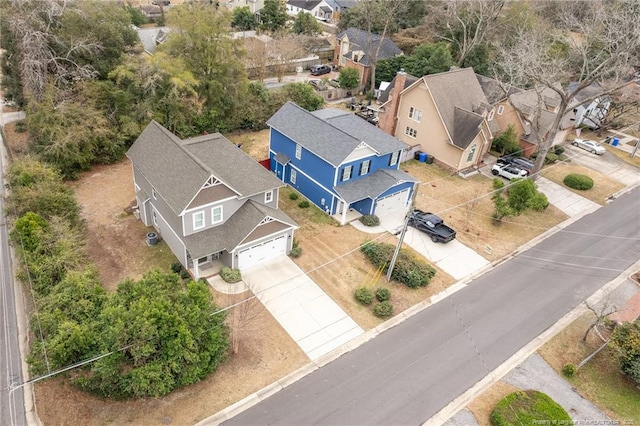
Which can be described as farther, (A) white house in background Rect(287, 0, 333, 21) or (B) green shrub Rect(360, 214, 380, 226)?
(A) white house in background Rect(287, 0, 333, 21)

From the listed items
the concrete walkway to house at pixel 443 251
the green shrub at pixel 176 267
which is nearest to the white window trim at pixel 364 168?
the concrete walkway to house at pixel 443 251

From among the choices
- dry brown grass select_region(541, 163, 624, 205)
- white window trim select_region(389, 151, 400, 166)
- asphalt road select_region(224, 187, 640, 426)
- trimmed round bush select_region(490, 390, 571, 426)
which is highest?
white window trim select_region(389, 151, 400, 166)

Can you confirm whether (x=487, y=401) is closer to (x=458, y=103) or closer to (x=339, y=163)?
(x=339, y=163)

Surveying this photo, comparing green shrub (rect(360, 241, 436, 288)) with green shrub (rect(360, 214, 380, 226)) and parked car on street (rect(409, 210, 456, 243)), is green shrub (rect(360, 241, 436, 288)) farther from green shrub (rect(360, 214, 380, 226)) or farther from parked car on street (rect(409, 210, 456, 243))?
parked car on street (rect(409, 210, 456, 243))

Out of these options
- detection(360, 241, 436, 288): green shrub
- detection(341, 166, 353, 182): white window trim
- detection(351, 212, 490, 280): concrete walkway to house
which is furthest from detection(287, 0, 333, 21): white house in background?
detection(360, 241, 436, 288): green shrub

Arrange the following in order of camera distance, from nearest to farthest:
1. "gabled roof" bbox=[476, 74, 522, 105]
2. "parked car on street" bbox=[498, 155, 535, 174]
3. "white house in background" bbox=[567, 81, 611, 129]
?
1. "parked car on street" bbox=[498, 155, 535, 174]
2. "gabled roof" bbox=[476, 74, 522, 105]
3. "white house in background" bbox=[567, 81, 611, 129]

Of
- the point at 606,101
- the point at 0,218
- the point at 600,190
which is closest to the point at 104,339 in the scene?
the point at 0,218
